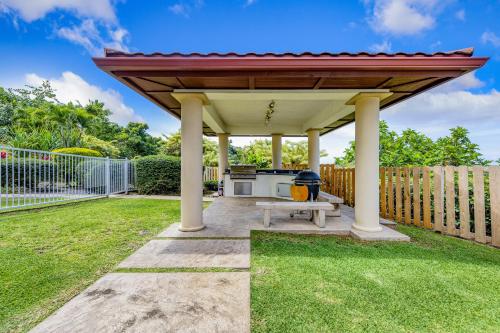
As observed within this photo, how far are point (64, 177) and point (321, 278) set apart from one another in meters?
10.1

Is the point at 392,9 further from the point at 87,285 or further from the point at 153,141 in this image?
the point at 153,141

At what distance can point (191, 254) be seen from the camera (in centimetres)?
368

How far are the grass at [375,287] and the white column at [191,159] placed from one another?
1.54 metres

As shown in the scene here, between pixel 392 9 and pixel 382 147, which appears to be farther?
pixel 382 147

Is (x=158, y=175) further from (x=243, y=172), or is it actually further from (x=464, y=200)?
(x=464, y=200)

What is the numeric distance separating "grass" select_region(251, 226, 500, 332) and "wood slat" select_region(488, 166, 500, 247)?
269 mm

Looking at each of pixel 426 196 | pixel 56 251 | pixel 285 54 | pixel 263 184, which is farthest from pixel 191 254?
pixel 263 184

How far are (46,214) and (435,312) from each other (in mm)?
8668

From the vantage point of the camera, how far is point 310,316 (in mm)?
2145

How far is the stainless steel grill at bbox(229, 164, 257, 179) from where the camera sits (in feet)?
33.0

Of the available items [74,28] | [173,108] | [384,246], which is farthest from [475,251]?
[74,28]

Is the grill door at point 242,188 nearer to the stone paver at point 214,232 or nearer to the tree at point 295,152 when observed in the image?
the stone paver at point 214,232

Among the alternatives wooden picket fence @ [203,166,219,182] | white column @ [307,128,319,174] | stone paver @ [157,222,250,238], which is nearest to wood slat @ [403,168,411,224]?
stone paver @ [157,222,250,238]

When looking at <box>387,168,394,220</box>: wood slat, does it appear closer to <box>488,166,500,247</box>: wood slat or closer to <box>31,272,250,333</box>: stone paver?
<box>488,166,500,247</box>: wood slat
